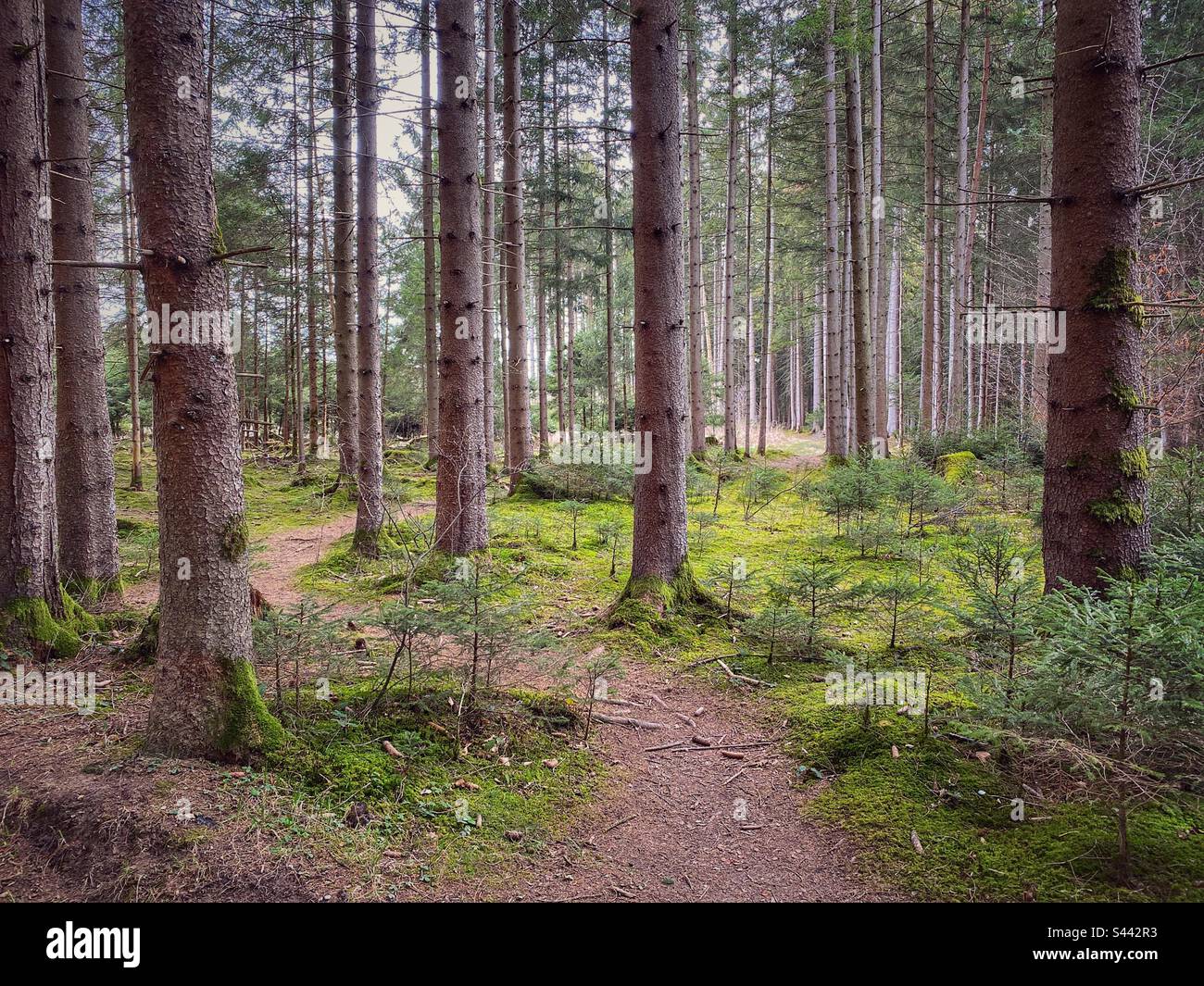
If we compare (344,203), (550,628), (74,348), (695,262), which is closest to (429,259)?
(344,203)

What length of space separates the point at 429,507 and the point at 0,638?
8.28 metres

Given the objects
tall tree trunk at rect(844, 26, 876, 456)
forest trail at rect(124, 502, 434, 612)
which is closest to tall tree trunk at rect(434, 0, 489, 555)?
forest trail at rect(124, 502, 434, 612)

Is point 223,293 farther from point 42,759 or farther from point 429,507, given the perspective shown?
point 429,507

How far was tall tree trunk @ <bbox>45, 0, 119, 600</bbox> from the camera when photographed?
21.8ft

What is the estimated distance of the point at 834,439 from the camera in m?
16.8

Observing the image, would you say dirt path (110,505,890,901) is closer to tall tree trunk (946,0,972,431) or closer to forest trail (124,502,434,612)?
forest trail (124,502,434,612)

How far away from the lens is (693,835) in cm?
363

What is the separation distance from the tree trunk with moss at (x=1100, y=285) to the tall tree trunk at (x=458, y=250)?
5666 millimetres

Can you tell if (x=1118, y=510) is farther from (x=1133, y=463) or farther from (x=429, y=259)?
(x=429, y=259)

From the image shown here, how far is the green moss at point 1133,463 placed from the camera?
429 cm

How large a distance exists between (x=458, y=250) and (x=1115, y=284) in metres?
6.30

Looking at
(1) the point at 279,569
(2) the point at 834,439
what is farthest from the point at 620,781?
(2) the point at 834,439
